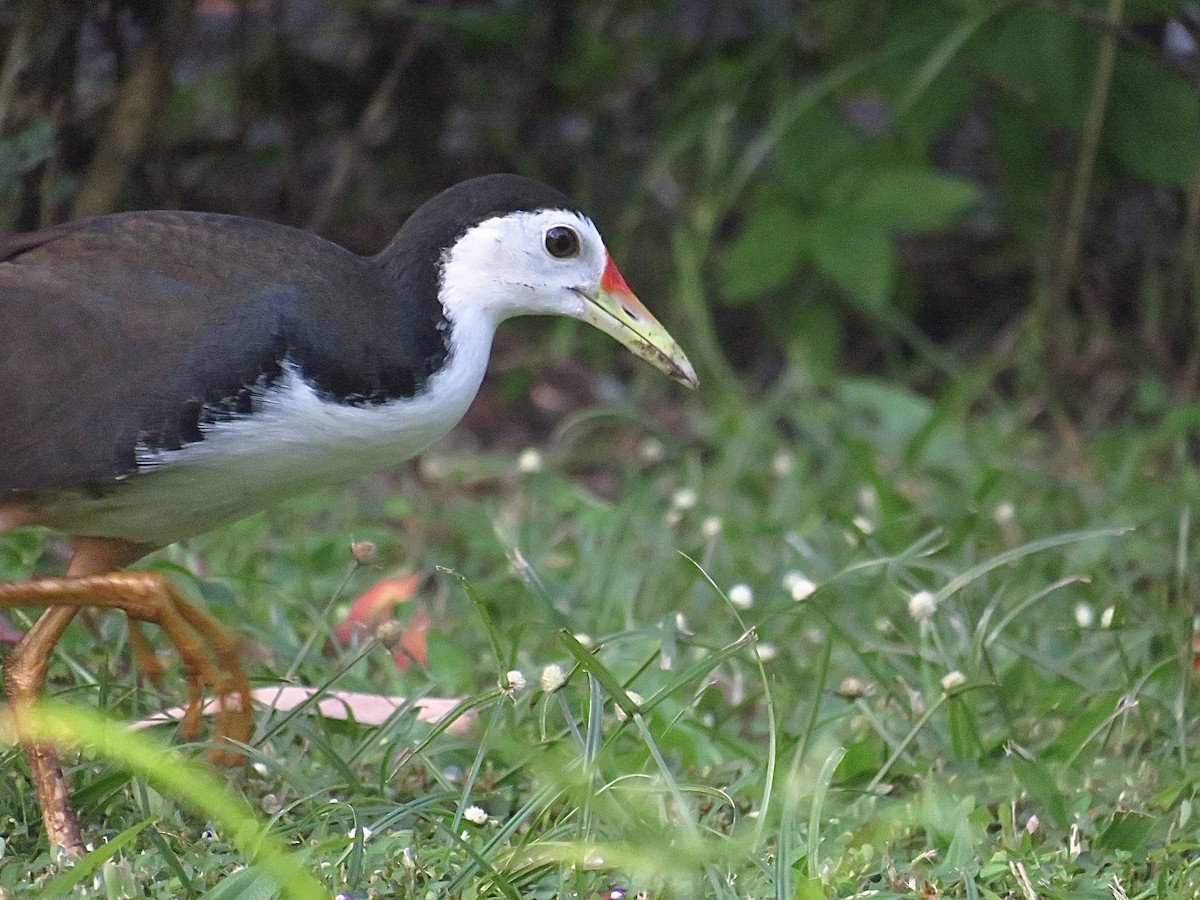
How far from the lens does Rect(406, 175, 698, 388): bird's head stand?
254 centimetres

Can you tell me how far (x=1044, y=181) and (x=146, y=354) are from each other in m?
3.00

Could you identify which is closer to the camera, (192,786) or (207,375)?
(192,786)

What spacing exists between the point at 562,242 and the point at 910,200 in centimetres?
217

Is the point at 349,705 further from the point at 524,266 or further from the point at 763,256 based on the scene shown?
the point at 763,256

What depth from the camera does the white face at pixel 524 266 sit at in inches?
99.7

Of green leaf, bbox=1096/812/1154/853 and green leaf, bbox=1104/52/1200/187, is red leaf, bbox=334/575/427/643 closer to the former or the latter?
green leaf, bbox=1096/812/1154/853

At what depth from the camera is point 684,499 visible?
367 cm

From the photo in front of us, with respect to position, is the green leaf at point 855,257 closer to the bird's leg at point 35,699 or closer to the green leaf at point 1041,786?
the green leaf at point 1041,786

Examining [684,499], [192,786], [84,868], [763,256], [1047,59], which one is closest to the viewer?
[192,786]

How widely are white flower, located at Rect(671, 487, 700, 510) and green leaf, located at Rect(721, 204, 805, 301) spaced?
34.8 inches

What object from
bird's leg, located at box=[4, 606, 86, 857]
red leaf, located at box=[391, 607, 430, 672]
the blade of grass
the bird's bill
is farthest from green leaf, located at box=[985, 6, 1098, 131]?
the blade of grass

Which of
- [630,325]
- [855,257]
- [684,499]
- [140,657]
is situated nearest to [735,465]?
[684,499]

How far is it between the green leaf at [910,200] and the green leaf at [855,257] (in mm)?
41

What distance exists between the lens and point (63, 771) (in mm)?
2336
